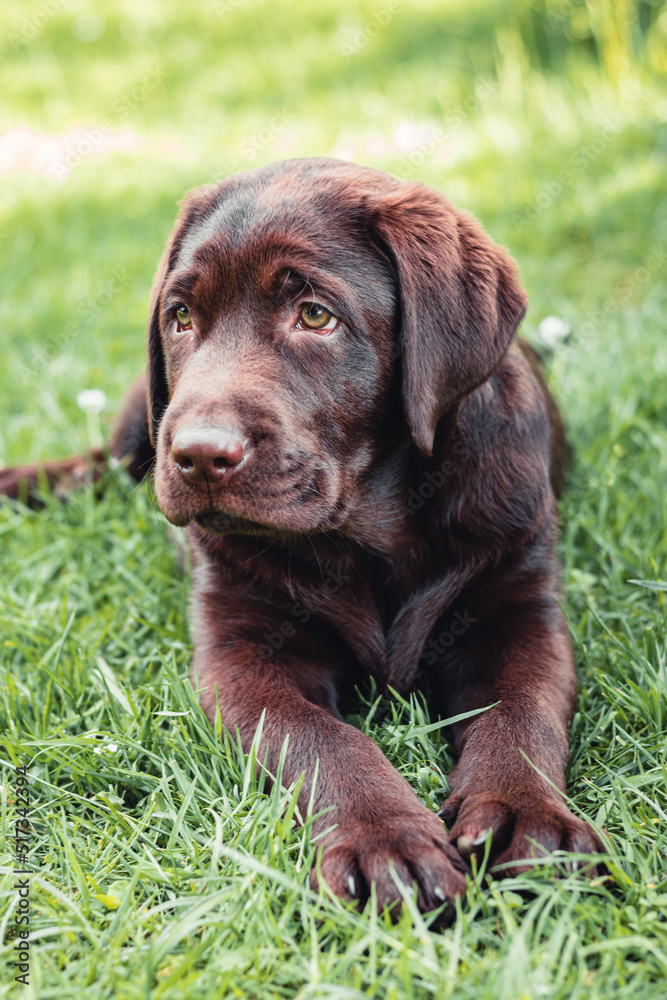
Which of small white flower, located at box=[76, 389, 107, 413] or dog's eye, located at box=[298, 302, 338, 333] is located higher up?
dog's eye, located at box=[298, 302, 338, 333]

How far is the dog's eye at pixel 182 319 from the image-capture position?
2.56m

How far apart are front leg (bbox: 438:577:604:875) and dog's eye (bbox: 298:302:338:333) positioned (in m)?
0.80

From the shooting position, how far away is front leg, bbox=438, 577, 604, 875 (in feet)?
6.04

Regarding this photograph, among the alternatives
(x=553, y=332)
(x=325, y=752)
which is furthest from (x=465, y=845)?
(x=553, y=332)

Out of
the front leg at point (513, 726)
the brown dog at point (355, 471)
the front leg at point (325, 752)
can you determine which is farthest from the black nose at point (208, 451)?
Result: the front leg at point (513, 726)

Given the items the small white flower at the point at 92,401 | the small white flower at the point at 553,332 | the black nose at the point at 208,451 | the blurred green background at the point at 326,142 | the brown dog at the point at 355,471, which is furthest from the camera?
the blurred green background at the point at 326,142

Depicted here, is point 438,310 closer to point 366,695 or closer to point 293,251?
point 293,251

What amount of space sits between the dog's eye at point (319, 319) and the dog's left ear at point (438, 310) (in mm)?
181

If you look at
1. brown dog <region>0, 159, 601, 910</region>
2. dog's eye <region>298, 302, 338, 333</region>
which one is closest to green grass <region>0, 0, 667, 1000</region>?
brown dog <region>0, 159, 601, 910</region>

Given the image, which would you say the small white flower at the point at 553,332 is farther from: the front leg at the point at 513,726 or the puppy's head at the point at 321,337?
the front leg at the point at 513,726

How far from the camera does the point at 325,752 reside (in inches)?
80.3

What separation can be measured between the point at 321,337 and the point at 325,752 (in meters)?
0.99

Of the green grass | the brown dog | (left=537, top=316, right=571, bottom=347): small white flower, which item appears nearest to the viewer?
the green grass

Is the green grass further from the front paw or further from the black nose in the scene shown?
the black nose
